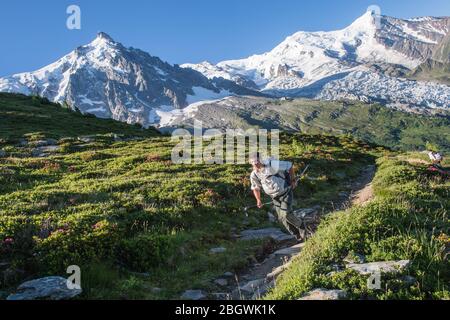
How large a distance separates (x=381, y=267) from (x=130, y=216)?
32.1 feet

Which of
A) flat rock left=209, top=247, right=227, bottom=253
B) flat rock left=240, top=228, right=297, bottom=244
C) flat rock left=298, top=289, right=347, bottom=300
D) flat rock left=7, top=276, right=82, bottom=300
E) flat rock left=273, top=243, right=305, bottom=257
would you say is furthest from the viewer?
flat rock left=240, top=228, right=297, bottom=244

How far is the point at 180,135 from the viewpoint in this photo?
49.9 m

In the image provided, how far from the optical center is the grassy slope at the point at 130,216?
1227 centimetres

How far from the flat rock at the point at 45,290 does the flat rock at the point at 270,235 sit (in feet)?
24.9

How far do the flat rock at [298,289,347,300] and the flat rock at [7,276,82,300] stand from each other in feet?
18.4

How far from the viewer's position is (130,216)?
16.4m

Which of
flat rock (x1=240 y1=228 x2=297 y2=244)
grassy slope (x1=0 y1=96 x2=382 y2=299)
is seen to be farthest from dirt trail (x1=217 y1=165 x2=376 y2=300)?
grassy slope (x1=0 y1=96 x2=382 y2=299)

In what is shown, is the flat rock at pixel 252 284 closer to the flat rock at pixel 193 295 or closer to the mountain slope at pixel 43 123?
the flat rock at pixel 193 295

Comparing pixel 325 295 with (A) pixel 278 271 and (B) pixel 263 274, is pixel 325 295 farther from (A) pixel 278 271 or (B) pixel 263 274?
(B) pixel 263 274

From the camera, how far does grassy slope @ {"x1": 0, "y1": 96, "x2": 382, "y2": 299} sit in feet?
40.2

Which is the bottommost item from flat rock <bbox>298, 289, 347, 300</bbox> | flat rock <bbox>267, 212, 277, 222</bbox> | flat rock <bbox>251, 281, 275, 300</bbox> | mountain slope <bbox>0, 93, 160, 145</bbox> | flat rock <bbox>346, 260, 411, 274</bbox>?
flat rock <bbox>251, 281, 275, 300</bbox>

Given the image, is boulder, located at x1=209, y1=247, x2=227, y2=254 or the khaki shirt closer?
the khaki shirt

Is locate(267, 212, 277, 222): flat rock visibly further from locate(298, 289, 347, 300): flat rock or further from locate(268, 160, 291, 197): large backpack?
locate(298, 289, 347, 300): flat rock
